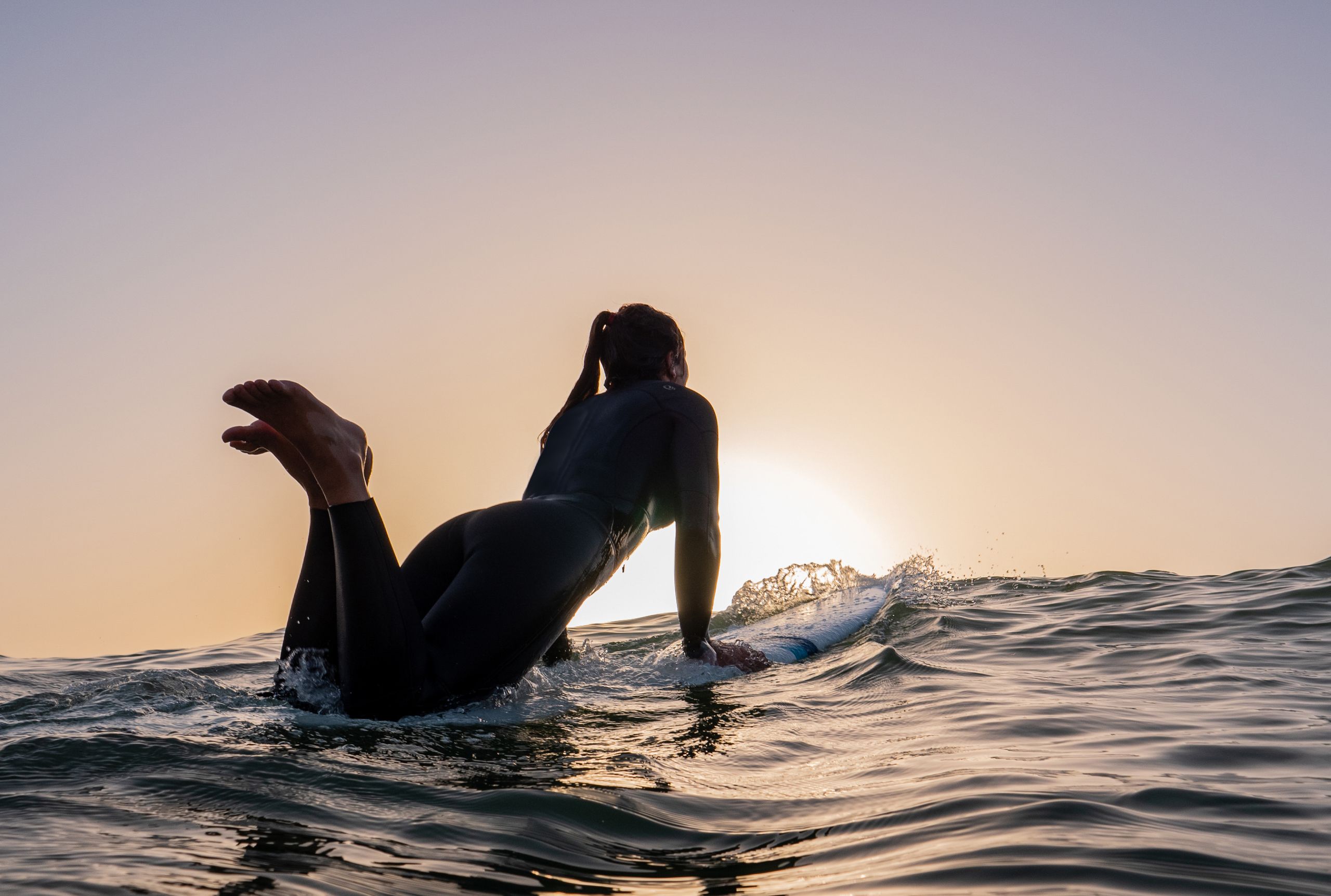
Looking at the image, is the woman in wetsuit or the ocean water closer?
the ocean water

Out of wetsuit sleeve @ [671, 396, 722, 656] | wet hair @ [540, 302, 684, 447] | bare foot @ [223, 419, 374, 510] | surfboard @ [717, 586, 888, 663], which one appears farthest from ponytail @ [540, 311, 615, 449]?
surfboard @ [717, 586, 888, 663]

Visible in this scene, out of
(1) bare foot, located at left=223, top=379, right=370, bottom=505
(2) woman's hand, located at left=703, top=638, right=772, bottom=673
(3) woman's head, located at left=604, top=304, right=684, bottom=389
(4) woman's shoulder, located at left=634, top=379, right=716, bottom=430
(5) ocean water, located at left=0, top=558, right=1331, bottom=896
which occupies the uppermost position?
(3) woman's head, located at left=604, top=304, right=684, bottom=389

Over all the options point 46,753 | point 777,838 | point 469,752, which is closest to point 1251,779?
point 777,838

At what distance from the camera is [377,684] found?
2824 millimetres

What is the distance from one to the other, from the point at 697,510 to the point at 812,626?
1.82 m

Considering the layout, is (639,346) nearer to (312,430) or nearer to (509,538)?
(509,538)

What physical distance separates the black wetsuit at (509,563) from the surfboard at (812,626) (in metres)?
0.83

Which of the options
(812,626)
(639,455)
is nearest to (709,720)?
(639,455)

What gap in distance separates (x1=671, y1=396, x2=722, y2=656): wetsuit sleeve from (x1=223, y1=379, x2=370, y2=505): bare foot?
137 cm

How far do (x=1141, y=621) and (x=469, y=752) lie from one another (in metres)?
4.26

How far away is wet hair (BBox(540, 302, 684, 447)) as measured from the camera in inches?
160

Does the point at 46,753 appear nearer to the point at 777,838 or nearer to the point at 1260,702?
the point at 777,838

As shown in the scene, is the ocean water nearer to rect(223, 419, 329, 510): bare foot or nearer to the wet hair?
rect(223, 419, 329, 510): bare foot

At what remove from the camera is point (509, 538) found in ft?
10.5
